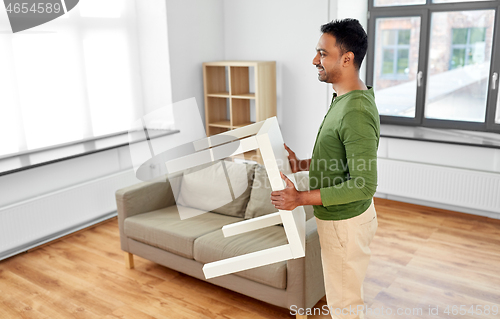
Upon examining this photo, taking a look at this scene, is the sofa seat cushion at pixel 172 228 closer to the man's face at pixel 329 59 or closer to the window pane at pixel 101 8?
the man's face at pixel 329 59

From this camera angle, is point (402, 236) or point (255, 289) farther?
point (402, 236)

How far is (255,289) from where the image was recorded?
8.04 feet

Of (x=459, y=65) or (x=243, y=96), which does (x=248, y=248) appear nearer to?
(x=243, y=96)

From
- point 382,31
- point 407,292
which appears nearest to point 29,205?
point 407,292

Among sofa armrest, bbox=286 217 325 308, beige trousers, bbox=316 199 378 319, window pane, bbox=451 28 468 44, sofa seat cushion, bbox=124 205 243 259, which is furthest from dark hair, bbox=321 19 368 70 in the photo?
window pane, bbox=451 28 468 44

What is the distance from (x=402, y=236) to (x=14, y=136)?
3.32 metres

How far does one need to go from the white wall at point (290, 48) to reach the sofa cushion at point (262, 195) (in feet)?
6.43

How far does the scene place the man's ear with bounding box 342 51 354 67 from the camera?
141 centimetres

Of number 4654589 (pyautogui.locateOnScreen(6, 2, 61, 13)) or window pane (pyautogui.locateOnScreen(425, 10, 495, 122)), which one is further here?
window pane (pyautogui.locateOnScreen(425, 10, 495, 122))

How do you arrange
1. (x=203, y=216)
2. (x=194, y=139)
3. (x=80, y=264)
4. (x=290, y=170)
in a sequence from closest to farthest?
(x=290, y=170), (x=194, y=139), (x=203, y=216), (x=80, y=264)

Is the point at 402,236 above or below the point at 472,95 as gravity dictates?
below

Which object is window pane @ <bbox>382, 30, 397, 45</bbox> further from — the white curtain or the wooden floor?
the white curtain

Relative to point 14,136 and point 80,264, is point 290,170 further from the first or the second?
point 14,136

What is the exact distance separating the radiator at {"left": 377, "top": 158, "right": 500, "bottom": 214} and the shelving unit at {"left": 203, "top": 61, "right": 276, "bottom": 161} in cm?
141
